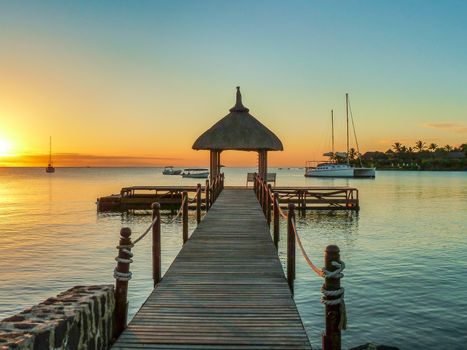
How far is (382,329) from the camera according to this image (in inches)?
414

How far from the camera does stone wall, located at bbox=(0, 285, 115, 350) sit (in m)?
4.10

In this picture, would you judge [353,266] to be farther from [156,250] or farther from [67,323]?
[67,323]

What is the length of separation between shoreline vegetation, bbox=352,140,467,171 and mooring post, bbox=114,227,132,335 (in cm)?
17240

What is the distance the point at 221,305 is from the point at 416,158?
194 meters

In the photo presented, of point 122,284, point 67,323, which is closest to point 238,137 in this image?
point 122,284

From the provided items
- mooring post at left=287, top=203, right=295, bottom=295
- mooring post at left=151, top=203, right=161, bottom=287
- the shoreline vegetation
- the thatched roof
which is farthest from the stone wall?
the shoreline vegetation

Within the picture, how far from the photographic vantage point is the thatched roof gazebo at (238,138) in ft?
80.5

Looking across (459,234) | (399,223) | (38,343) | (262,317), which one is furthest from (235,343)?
(399,223)

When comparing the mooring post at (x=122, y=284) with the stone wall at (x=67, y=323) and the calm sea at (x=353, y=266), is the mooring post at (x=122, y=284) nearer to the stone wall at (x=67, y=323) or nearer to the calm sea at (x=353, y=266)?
the stone wall at (x=67, y=323)

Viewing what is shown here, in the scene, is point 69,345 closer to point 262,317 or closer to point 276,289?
point 262,317

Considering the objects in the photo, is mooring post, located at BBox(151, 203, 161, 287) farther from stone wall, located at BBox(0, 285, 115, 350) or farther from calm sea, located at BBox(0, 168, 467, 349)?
calm sea, located at BBox(0, 168, 467, 349)

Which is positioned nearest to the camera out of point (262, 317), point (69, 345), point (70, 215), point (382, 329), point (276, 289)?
point (69, 345)

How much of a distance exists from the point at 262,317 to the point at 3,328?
133 inches

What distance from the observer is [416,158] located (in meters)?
186
